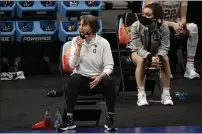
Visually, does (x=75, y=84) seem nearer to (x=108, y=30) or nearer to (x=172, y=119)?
(x=172, y=119)

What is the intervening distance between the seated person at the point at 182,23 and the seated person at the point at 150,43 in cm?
101

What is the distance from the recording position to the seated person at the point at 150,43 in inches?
230

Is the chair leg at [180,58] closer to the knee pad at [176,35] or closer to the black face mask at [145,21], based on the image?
the knee pad at [176,35]

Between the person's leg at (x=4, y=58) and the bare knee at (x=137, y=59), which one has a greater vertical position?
the bare knee at (x=137, y=59)

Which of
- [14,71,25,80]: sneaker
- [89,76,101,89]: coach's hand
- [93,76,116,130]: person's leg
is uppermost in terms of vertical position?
[89,76,101,89]: coach's hand

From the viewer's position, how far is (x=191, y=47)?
23.7ft

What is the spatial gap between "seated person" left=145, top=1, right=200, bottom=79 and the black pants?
7.32ft

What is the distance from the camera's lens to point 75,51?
4938mm

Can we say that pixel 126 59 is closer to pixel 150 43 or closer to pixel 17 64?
pixel 150 43

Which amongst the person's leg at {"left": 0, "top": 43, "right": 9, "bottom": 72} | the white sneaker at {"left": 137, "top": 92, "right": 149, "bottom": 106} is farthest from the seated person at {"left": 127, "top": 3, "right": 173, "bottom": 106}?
the person's leg at {"left": 0, "top": 43, "right": 9, "bottom": 72}

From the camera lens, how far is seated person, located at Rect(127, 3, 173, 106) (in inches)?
230

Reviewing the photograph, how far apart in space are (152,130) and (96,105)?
0.70 metres

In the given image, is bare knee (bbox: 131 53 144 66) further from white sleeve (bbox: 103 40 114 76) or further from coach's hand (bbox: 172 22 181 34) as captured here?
coach's hand (bbox: 172 22 181 34)

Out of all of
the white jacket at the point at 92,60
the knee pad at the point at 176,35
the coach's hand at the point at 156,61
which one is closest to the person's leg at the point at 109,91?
the white jacket at the point at 92,60
